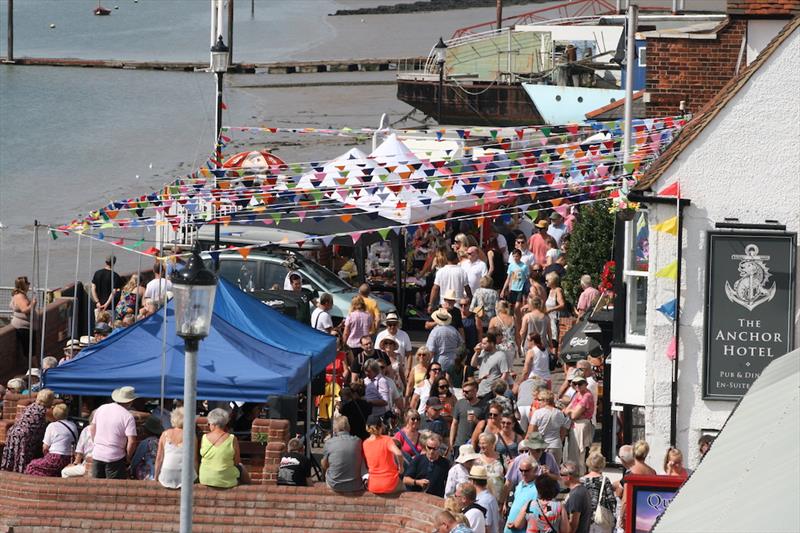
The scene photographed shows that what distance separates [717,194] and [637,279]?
Answer: 4.58 feet

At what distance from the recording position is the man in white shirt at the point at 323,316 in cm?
1992

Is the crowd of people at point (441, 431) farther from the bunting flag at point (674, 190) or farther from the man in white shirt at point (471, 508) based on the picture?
the bunting flag at point (674, 190)

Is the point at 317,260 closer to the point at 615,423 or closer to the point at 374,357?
the point at 374,357

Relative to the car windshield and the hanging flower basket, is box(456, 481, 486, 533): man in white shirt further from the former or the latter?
the car windshield

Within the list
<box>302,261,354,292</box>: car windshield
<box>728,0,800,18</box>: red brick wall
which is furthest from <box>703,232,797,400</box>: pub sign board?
<box>302,261,354,292</box>: car windshield

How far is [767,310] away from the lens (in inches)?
593

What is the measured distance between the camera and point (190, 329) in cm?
1046

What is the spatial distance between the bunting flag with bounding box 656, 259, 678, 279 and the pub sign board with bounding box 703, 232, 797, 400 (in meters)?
0.31

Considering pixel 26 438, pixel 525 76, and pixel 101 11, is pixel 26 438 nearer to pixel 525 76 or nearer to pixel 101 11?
pixel 525 76

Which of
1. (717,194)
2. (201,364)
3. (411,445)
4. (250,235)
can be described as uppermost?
(717,194)

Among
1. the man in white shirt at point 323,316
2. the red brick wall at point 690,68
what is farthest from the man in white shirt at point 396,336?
the red brick wall at point 690,68

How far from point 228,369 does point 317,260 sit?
9553 millimetres

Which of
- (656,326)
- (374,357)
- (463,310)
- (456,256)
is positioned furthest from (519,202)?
(656,326)

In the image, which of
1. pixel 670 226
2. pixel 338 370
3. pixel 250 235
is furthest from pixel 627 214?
pixel 250 235
